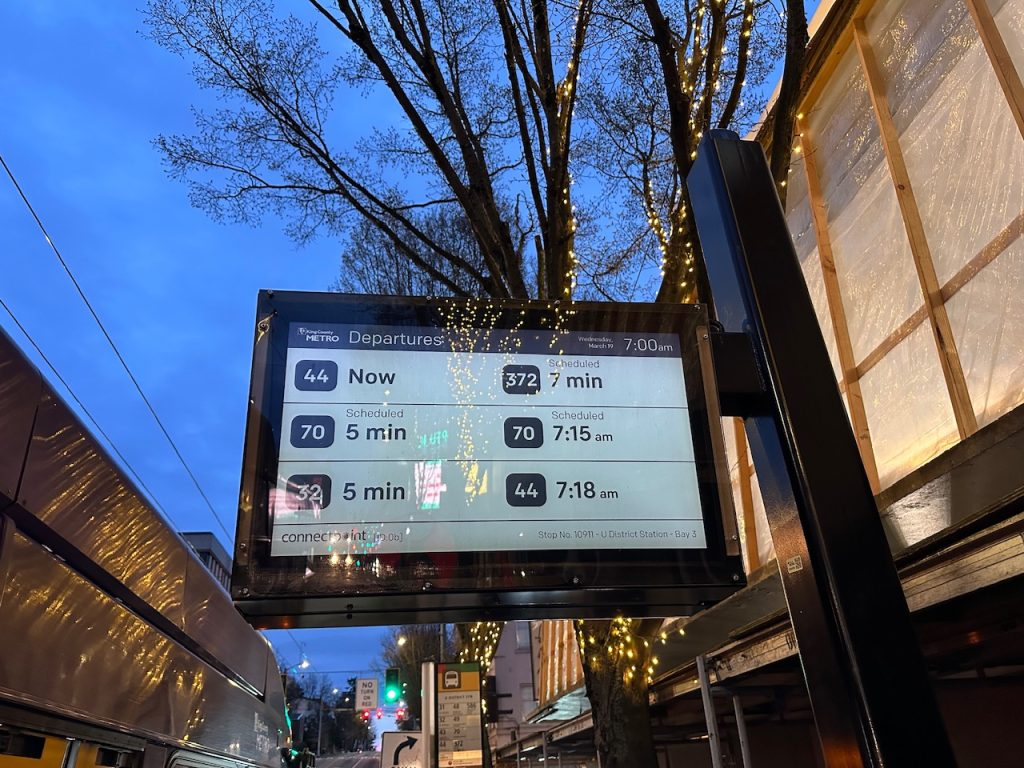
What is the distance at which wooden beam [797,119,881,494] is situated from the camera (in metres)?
5.47

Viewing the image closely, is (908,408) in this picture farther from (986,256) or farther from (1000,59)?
(1000,59)

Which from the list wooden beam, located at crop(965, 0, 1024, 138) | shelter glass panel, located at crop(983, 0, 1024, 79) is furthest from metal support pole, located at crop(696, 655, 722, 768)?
shelter glass panel, located at crop(983, 0, 1024, 79)

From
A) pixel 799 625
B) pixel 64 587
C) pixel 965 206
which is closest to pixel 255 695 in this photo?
pixel 64 587

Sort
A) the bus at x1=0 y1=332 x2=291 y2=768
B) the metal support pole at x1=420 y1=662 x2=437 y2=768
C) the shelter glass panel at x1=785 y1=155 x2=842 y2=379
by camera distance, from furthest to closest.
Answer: the metal support pole at x1=420 y1=662 x2=437 y2=768 < the shelter glass panel at x1=785 y1=155 x2=842 y2=379 < the bus at x1=0 y1=332 x2=291 y2=768

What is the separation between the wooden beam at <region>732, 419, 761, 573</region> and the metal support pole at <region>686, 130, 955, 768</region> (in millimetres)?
5074

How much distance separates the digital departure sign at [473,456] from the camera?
77.9 inches

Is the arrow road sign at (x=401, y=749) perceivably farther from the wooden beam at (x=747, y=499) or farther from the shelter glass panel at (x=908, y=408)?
the shelter glass panel at (x=908, y=408)

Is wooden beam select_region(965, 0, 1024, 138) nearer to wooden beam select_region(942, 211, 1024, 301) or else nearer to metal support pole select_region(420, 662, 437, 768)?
wooden beam select_region(942, 211, 1024, 301)

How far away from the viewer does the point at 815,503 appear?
1.77 metres

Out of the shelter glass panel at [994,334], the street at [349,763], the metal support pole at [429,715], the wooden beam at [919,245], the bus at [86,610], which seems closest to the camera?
the bus at [86,610]

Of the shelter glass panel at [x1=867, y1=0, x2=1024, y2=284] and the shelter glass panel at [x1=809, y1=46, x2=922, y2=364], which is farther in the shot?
the shelter glass panel at [x1=809, y1=46, x2=922, y2=364]

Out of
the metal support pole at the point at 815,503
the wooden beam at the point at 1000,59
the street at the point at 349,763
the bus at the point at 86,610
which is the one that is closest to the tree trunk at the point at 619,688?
the bus at the point at 86,610

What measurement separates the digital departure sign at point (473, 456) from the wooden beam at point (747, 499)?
16.4ft

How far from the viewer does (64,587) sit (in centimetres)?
239
